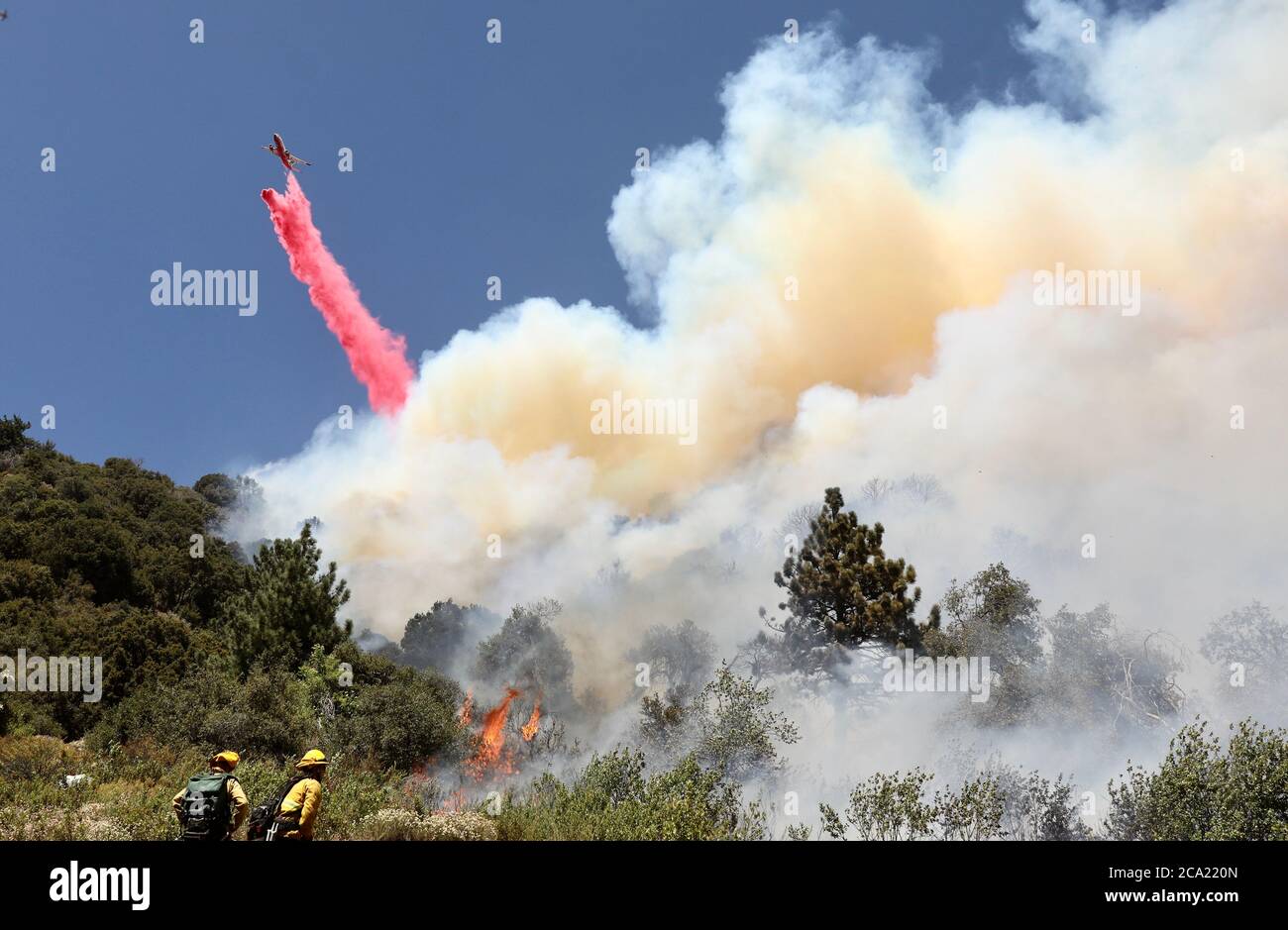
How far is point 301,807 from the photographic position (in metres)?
12.3

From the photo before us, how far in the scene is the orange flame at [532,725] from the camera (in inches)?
1737

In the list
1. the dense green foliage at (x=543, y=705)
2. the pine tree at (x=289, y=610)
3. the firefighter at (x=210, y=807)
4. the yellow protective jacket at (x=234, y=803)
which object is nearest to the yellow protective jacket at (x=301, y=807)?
the firefighter at (x=210, y=807)

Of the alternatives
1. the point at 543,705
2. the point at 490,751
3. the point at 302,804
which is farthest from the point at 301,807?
the point at 543,705

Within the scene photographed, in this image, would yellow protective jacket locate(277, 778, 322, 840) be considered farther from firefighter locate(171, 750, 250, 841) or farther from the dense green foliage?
the dense green foliage

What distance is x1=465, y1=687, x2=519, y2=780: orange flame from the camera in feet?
124

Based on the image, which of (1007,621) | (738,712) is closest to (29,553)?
(738,712)

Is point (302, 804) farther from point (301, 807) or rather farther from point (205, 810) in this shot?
point (205, 810)

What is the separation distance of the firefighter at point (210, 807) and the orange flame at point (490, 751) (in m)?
25.3

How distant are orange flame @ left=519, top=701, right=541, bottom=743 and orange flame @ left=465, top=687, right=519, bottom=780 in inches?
42.0
